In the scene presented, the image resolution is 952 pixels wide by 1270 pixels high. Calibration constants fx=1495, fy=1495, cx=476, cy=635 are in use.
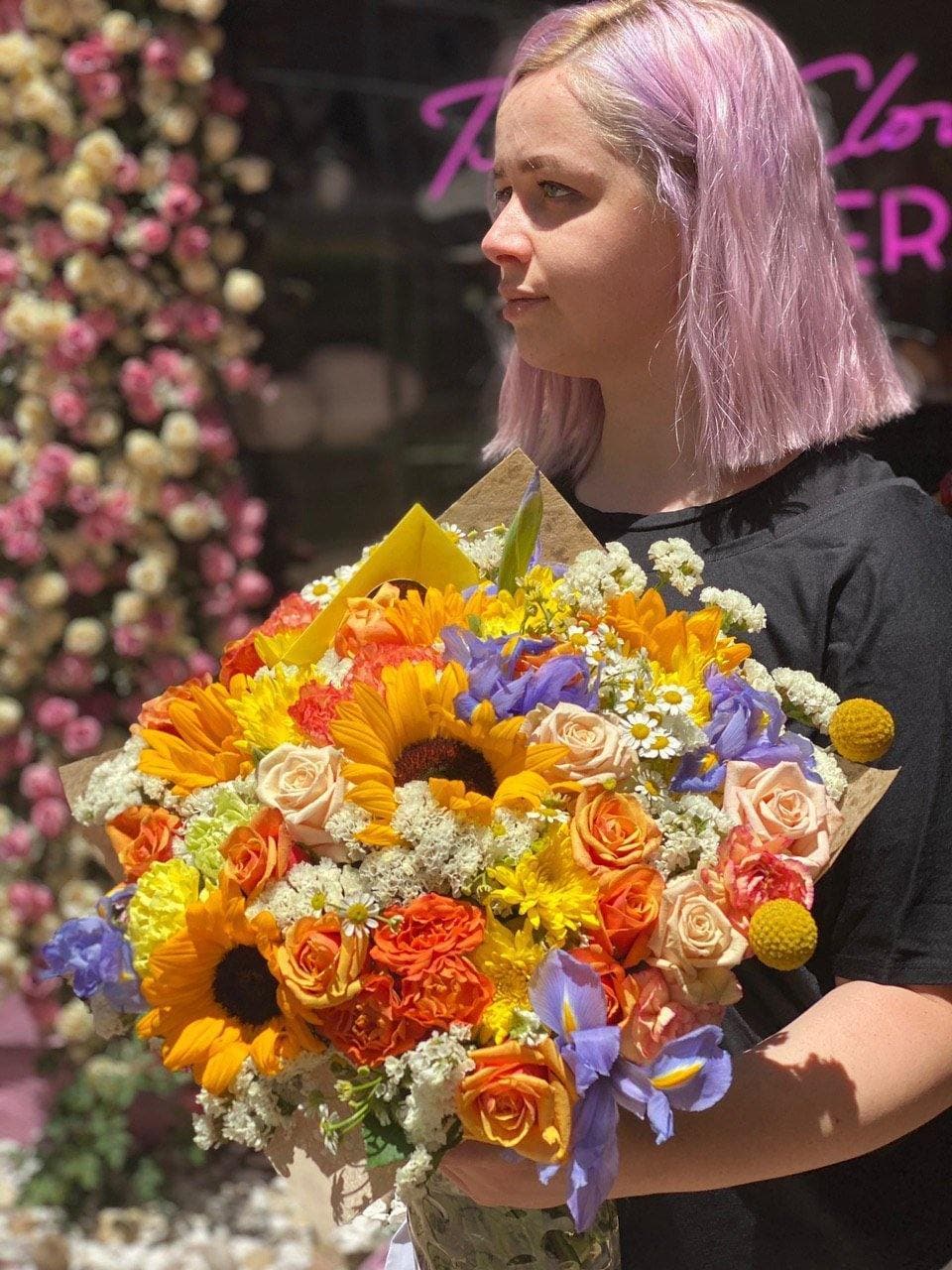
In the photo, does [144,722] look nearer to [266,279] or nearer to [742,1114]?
[742,1114]

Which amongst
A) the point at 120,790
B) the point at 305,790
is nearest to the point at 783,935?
the point at 305,790

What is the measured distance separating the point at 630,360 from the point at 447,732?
26.2 inches

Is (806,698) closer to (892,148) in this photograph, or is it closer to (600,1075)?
(600,1075)

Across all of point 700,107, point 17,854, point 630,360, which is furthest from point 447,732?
point 17,854

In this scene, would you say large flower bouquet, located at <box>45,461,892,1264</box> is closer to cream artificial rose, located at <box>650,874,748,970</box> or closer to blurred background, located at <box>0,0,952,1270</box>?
cream artificial rose, located at <box>650,874,748,970</box>

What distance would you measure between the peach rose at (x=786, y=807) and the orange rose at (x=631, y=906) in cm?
10

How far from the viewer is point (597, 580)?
1.35m

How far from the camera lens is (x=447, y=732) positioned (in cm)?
123

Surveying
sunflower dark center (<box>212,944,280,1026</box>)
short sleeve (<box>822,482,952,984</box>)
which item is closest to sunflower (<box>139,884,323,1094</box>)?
sunflower dark center (<box>212,944,280,1026</box>)

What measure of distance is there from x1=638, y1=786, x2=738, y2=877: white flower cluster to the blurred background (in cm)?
217

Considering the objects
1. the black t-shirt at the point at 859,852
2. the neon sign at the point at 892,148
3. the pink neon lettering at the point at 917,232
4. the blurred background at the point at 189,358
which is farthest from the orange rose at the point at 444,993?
the pink neon lettering at the point at 917,232

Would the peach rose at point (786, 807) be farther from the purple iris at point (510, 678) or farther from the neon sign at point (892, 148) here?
the neon sign at point (892, 148)

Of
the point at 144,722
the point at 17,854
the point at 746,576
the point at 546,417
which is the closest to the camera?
the point at 144,722

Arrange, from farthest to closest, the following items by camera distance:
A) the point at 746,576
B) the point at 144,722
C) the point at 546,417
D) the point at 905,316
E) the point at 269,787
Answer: the point at 905,316 → the point at 546,417 → the point at 746,576 → the point at 144,722 → the point at 269,787
